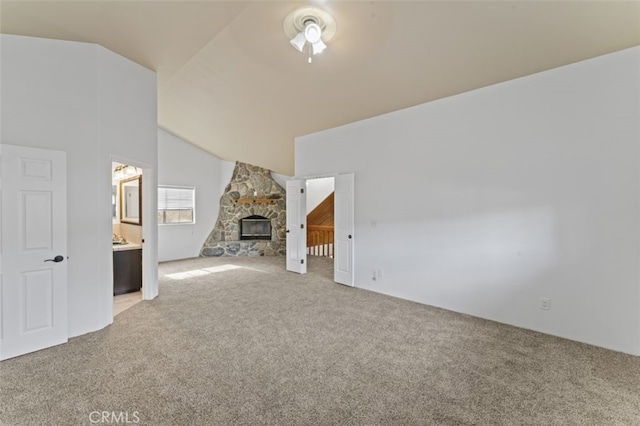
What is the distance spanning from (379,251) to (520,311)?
2.03 meters

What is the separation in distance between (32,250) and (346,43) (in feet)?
13.0

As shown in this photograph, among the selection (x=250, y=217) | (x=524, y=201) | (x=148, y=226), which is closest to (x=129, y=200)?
(x=148, y=226)

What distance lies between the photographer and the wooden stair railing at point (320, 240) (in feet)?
27.2

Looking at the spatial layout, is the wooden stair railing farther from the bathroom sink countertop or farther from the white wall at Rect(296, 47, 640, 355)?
the bathroom sink countertop

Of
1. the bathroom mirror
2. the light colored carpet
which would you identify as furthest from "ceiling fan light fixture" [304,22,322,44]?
the bathroom mirror

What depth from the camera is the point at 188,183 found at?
782cm

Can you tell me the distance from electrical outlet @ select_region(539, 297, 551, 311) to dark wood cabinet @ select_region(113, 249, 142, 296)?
5.86 m

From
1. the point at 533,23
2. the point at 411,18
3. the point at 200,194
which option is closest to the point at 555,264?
the point at 533,23

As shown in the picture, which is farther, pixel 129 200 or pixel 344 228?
pixel 129 200

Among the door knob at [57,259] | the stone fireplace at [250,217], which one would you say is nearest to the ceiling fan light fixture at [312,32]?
the door knob at [57,259]

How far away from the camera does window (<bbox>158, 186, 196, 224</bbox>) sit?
7.40m

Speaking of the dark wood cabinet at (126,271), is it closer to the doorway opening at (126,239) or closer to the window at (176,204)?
the doorway opening at (126,239)

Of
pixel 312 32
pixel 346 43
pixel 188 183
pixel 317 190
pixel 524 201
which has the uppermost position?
pixel 346 43

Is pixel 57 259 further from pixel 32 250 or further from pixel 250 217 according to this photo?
pixel 250 217
